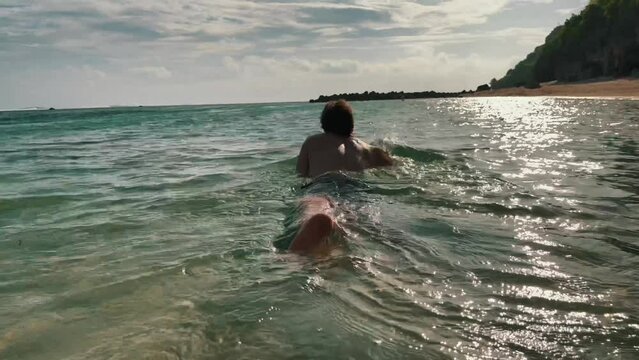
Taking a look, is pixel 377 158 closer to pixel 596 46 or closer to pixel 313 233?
pixel 313 233

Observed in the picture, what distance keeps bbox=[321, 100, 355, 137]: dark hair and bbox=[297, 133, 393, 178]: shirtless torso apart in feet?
0.34

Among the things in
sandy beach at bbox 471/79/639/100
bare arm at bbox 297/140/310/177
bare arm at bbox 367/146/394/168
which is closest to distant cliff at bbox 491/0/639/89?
sandy beach at bbox 471/79/639/100

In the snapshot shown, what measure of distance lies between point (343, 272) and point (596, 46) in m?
75.6

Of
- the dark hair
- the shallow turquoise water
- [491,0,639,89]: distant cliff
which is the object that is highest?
[491,0,639,89]: distant cliff

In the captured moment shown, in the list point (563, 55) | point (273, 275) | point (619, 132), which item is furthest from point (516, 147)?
point (563, 55)

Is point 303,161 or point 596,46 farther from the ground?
point 596,46

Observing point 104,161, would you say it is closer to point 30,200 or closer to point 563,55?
point 30,200

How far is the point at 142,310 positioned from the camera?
312 cm

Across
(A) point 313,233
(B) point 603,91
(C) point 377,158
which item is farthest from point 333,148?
(B) point 603,91

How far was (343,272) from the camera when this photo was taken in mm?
3570

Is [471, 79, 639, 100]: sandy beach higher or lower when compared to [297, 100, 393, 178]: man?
higher

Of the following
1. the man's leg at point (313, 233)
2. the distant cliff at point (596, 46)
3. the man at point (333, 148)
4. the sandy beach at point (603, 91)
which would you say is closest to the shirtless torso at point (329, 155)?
the man at point (333, 148)

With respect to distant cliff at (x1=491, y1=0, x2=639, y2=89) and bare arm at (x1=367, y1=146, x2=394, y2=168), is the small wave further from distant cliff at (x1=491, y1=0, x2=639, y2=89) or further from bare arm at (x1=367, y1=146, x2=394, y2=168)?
distant cliff at (x1=491, y1=0, x2=639, y2=89)

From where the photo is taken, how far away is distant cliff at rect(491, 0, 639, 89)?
57.9 m
